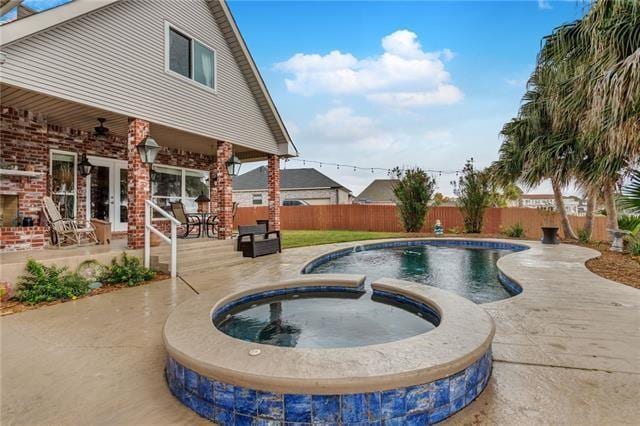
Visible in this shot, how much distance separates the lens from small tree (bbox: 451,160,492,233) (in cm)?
1482

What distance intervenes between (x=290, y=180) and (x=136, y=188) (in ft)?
68.9

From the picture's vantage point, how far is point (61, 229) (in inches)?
261

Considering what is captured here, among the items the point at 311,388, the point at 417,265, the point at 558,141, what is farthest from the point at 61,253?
the point at 558,141

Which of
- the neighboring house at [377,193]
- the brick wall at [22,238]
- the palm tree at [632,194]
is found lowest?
the brick wall at [22,238]

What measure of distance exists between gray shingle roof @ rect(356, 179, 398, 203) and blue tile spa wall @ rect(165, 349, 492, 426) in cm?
3153

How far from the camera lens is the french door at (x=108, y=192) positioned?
8344 mm

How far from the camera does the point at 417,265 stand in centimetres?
849

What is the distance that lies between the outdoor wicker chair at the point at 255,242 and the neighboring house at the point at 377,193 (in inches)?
978

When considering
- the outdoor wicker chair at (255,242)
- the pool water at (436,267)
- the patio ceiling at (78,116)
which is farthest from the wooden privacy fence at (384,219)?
the patio ceiling at (78,116)

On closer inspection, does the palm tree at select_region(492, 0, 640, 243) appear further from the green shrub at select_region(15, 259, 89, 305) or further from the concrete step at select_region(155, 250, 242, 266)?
the green shrub at select_region(15, 259, 89, 305)

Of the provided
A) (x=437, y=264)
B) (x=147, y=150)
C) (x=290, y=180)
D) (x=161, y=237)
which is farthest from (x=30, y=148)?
(x=290, y=180)

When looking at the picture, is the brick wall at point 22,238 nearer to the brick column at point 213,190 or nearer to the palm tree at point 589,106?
the brick column at point 213,190

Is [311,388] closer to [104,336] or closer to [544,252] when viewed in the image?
[104,336]

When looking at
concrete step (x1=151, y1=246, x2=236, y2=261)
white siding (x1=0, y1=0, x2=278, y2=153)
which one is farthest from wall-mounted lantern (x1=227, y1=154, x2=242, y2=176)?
concrete step (x1=151, y1=246, x2=236, y2=261)
